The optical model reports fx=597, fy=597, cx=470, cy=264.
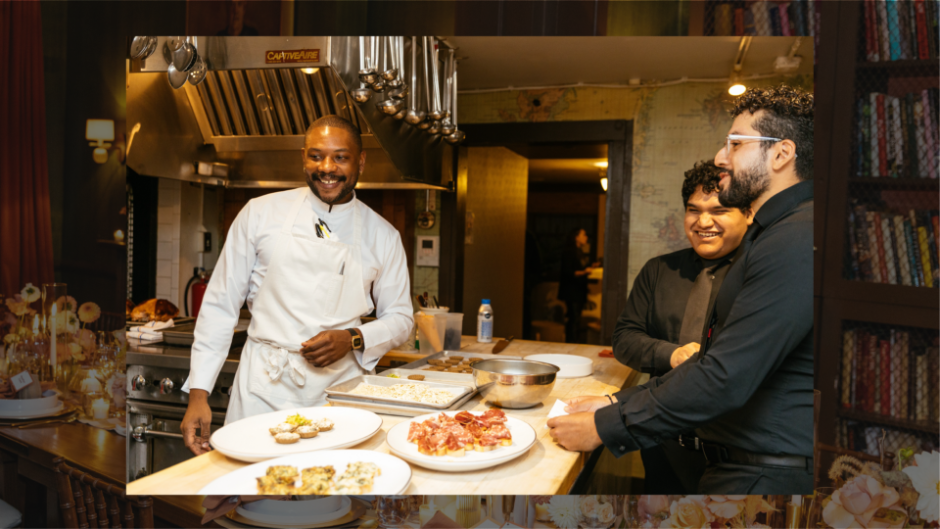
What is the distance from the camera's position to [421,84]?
1.38m

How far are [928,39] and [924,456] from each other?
38.2 inches

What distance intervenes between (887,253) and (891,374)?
0.93 feet

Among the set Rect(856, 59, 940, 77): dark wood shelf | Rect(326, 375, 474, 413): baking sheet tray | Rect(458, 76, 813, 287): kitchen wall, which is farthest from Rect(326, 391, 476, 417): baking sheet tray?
Rect(856, 59, 940, 77): dark wood shelf

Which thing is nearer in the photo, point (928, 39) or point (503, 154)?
point (928, 39)

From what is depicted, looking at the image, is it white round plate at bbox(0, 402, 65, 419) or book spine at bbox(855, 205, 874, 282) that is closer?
book spine at bbox(855, 205, 874, 282)

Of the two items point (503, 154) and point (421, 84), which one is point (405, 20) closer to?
point (421, 84)

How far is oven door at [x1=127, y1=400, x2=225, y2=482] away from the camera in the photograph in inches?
52.0

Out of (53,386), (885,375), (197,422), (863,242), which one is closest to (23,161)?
(53,386)

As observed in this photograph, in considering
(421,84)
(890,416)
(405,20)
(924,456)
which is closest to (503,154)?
(421,84)

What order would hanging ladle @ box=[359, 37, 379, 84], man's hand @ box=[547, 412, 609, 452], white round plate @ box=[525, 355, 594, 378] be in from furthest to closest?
1. white round plate @ box=[525, 355, 594, 378]
2. hanging ladle @ box=[359, 37, 379, 84]
3. man's hand @ box=[547, 412, 609, 452]

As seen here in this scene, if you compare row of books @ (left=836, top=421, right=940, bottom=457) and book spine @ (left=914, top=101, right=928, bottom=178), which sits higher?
book spine @ (left=914, top=101, right=928, bottom=178)

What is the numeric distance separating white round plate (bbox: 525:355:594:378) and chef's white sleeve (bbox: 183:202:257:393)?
0.81 metres

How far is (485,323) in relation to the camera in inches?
61.9

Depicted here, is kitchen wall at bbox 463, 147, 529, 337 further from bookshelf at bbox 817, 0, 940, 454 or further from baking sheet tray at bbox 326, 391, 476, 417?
bookshelf at bbox 817, 0, 940, 454
